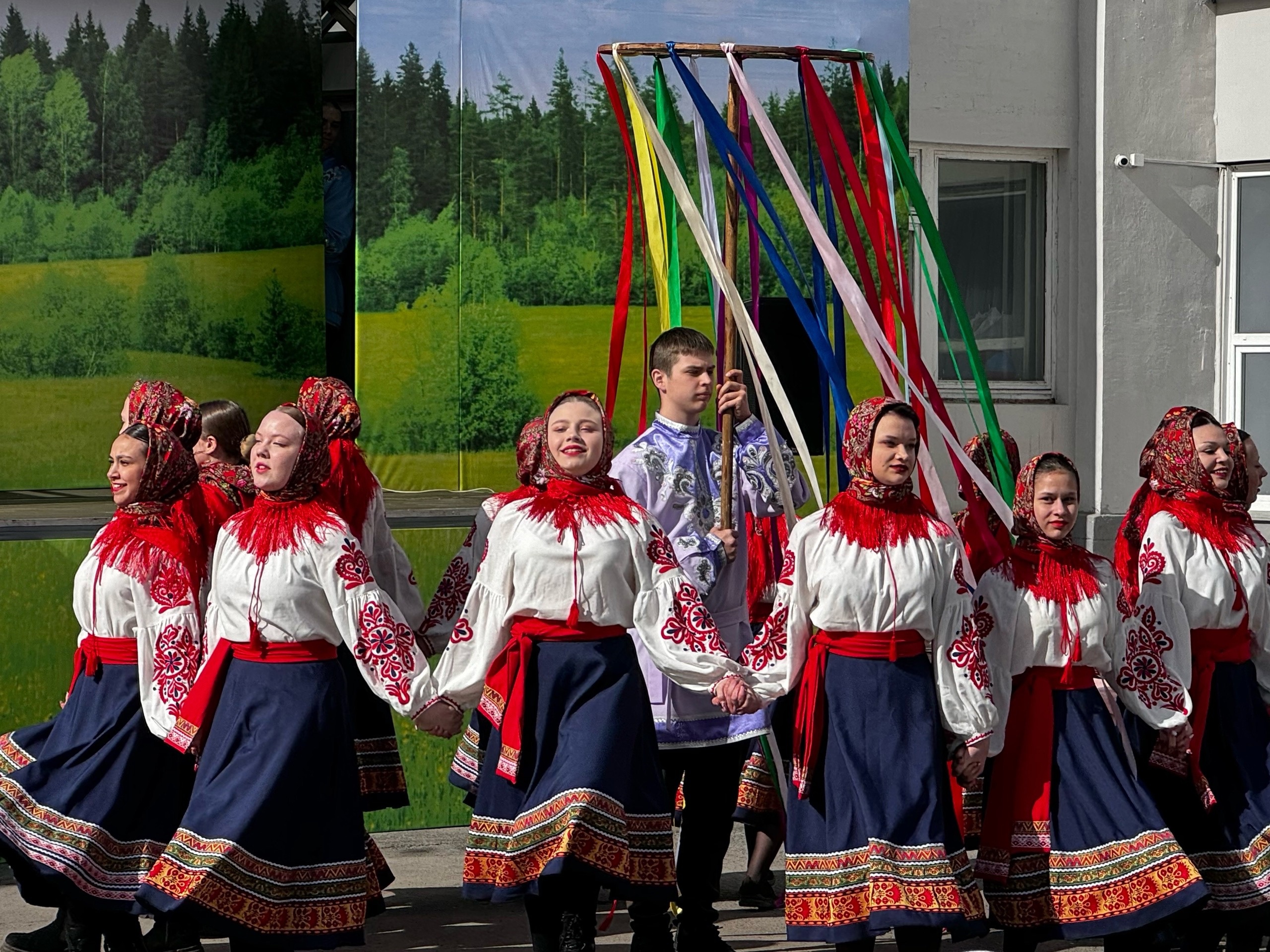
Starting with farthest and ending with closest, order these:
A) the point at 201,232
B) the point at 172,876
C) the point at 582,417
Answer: the point at 201,232
the point at 582,417
the point at 172,876

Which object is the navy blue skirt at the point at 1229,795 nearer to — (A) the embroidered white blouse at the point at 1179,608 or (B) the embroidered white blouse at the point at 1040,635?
(A) the embroidered white blouse at the point at 1179,608

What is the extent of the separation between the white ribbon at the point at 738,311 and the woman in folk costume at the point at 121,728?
1.72 meters

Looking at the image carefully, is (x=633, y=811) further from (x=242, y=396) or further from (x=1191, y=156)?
(x=1191, y=156)

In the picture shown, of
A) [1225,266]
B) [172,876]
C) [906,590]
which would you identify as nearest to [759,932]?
[906,590]

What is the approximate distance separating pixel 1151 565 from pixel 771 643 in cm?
122

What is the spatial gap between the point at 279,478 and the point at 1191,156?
599 cm

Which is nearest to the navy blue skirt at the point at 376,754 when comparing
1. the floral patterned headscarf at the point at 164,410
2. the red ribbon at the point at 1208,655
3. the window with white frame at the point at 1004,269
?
the floral patterned headscarf at the point at 164,410

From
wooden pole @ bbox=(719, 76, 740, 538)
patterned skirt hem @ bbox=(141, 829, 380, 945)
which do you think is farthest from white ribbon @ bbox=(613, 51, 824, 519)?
patterned skirt hem @ bbox=(141, 829, 380, 945)

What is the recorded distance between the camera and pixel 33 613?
7672mm

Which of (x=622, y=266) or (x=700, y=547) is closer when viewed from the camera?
(x=700, y=547)

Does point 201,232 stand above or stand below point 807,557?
above

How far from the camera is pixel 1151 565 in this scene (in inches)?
235

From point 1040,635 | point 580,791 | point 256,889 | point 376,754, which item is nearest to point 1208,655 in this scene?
point 1040,635

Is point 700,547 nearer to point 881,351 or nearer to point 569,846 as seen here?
point 881,351
